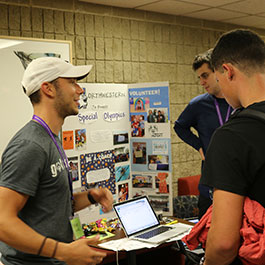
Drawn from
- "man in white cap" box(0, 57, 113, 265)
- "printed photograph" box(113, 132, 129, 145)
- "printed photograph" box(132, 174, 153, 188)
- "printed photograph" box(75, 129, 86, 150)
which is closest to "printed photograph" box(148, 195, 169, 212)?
"printed photograph" box(132, 174, 153, 188)

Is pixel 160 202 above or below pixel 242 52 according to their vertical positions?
below

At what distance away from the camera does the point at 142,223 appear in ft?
10.6

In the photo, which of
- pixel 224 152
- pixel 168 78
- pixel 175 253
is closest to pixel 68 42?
pixel 168 78

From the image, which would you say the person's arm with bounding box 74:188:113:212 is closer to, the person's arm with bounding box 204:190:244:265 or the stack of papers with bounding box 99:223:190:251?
the person's arm with bounding box 204:190:244:265

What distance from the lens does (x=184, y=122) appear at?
3.48 meters

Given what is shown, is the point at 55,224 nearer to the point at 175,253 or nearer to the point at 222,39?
the point at 222,39

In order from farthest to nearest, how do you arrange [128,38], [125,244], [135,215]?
[128,38], [135,215], [125,244]

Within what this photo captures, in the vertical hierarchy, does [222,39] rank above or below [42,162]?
above

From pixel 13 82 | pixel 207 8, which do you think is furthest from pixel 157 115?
pixel 207 8

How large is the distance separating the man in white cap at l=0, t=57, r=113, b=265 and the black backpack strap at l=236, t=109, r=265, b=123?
73 cm

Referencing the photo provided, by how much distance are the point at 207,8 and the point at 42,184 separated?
383cm

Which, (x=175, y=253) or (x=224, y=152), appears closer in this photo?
(x=224, y=152)

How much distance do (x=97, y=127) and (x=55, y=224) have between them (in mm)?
2439

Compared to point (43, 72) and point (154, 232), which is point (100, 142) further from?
point (43, 72)
